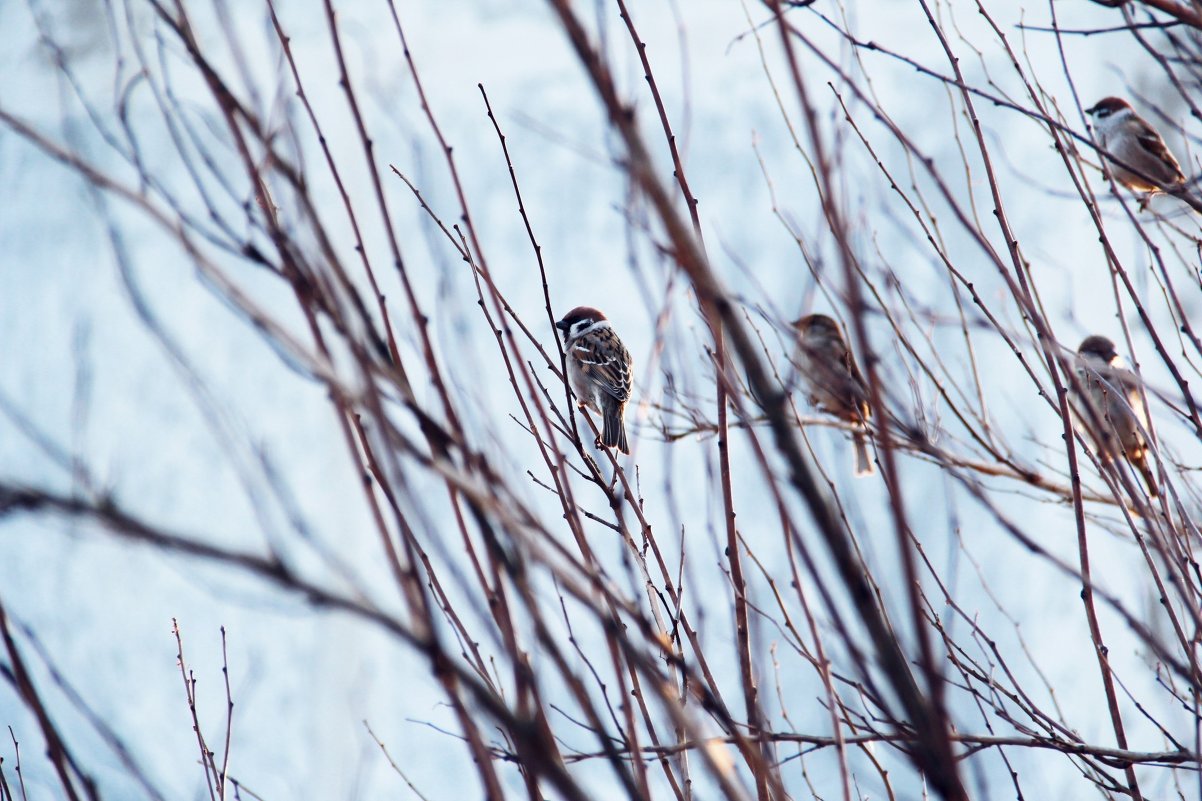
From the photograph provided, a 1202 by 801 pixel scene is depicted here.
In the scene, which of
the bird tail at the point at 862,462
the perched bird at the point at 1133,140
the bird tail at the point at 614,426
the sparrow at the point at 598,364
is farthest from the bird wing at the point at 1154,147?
the bird tail at the point at 614,426

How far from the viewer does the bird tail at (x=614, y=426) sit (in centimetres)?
436

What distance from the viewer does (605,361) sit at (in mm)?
4883

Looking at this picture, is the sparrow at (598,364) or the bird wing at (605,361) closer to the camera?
the sparrow at (598,364)

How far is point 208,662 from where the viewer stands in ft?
13.0

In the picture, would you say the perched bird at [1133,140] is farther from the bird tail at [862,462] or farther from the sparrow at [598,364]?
the sparrow at [598,364]

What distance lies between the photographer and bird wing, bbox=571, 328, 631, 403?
479 centimetres

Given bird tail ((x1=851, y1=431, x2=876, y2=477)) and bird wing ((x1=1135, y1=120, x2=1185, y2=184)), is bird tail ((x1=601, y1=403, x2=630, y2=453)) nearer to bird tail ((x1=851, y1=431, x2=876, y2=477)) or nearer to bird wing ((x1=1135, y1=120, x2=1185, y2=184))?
bird tail ((x1=851, y1=431, x2=876, y2=477))

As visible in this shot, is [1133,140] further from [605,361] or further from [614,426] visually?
[614,426]

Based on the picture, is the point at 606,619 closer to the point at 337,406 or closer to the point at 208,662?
the point at 337,406

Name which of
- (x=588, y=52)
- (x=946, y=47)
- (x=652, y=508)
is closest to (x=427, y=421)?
(x=588, y=52)

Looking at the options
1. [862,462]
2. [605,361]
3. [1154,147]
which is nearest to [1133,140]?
[1154,147]

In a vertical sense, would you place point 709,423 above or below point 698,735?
above

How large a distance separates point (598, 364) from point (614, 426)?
1.42 feet

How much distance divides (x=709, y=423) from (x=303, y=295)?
2.92 meters
